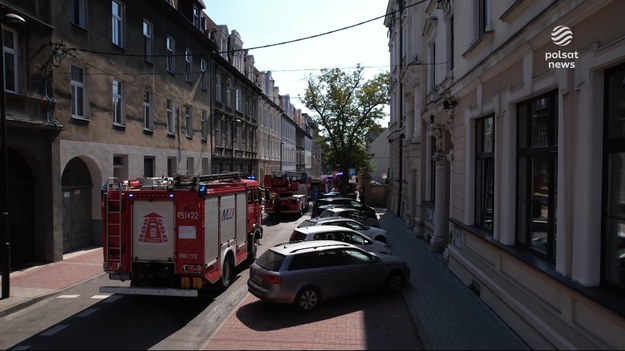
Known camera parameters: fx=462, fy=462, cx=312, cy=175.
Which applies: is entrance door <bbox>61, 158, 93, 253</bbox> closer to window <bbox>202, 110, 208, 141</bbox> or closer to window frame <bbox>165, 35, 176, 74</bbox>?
window frame <bbox>165, 35, 176, 74</bbox>

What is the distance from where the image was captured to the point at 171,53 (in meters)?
24.3

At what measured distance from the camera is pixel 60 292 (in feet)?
36.5

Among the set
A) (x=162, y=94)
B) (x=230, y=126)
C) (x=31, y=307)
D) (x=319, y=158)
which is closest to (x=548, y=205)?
(x=31, y=307)

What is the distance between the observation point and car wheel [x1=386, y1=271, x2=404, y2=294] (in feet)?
35.5

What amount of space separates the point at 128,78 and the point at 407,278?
14.4 metres

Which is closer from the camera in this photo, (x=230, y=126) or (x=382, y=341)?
(x=382, y=341)

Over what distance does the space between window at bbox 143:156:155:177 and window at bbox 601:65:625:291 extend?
19.3 metres

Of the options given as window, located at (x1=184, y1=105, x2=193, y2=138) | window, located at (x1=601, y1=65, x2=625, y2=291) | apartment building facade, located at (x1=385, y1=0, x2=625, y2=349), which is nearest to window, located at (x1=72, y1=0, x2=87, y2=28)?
window, located at (x1=184, y1=105, x2=193, y2=138)

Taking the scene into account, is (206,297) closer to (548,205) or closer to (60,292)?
(60,292)

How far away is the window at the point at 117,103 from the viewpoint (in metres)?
18.6

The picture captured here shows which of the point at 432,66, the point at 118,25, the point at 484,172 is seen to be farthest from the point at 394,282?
the point at 118,25

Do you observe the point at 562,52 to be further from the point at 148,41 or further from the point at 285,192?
the point at 285,192

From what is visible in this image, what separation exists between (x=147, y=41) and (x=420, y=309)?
17948mm

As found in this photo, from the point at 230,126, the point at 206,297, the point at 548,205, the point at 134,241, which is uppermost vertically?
the point at 230,126
